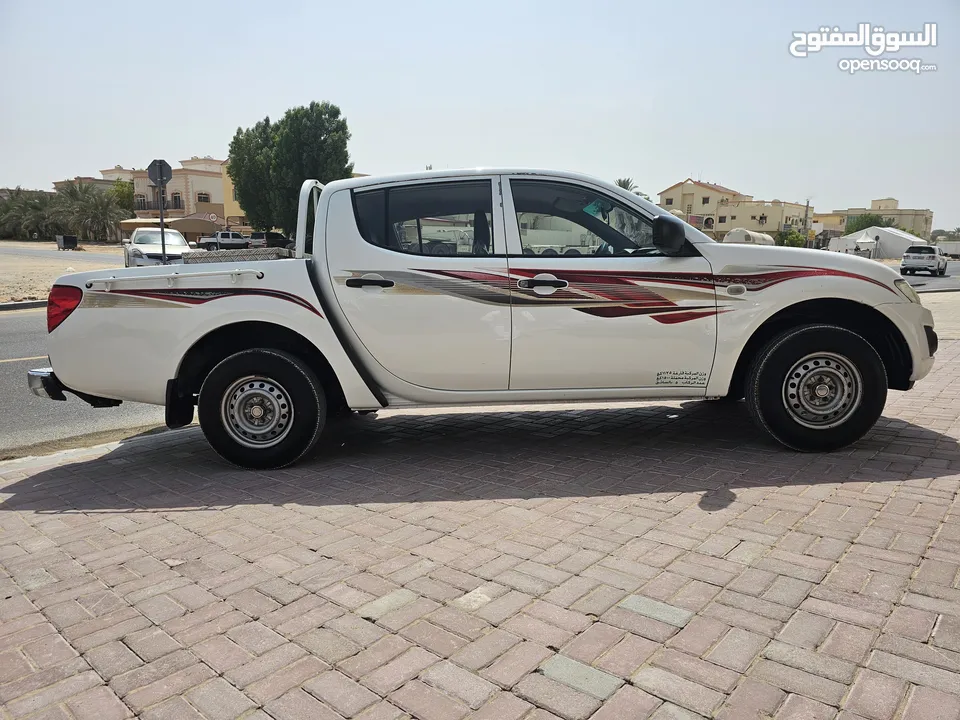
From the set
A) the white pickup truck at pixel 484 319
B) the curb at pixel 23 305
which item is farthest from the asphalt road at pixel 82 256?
the white pickup truck at pixel 484 319

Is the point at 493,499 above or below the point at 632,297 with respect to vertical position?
below

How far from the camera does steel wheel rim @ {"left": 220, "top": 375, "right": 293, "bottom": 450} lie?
185 inches

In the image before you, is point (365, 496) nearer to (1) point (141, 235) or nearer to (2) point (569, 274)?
(2) point (569, 274)

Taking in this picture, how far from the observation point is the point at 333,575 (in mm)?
3176

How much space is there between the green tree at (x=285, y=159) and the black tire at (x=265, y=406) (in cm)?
4703

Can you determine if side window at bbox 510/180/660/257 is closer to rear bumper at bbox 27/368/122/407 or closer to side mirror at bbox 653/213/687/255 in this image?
side mirror at bbox 653/213/687/255

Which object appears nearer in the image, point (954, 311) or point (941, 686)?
point (941, 686)

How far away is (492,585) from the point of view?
120 inches

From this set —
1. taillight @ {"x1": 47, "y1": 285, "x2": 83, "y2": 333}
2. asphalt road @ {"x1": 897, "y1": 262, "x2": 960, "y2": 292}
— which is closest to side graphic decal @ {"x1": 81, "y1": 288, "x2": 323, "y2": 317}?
taillight @ {"x1": 47, "y1": 285, "x2": 83, "y2": 333}

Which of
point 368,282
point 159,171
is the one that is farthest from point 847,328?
point 159,171

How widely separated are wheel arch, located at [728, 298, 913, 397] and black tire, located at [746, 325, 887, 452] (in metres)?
0.16

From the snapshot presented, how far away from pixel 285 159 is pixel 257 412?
5021 centimetres

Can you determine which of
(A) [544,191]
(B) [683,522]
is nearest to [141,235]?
(A) [544,191]

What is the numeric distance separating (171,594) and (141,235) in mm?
24699
